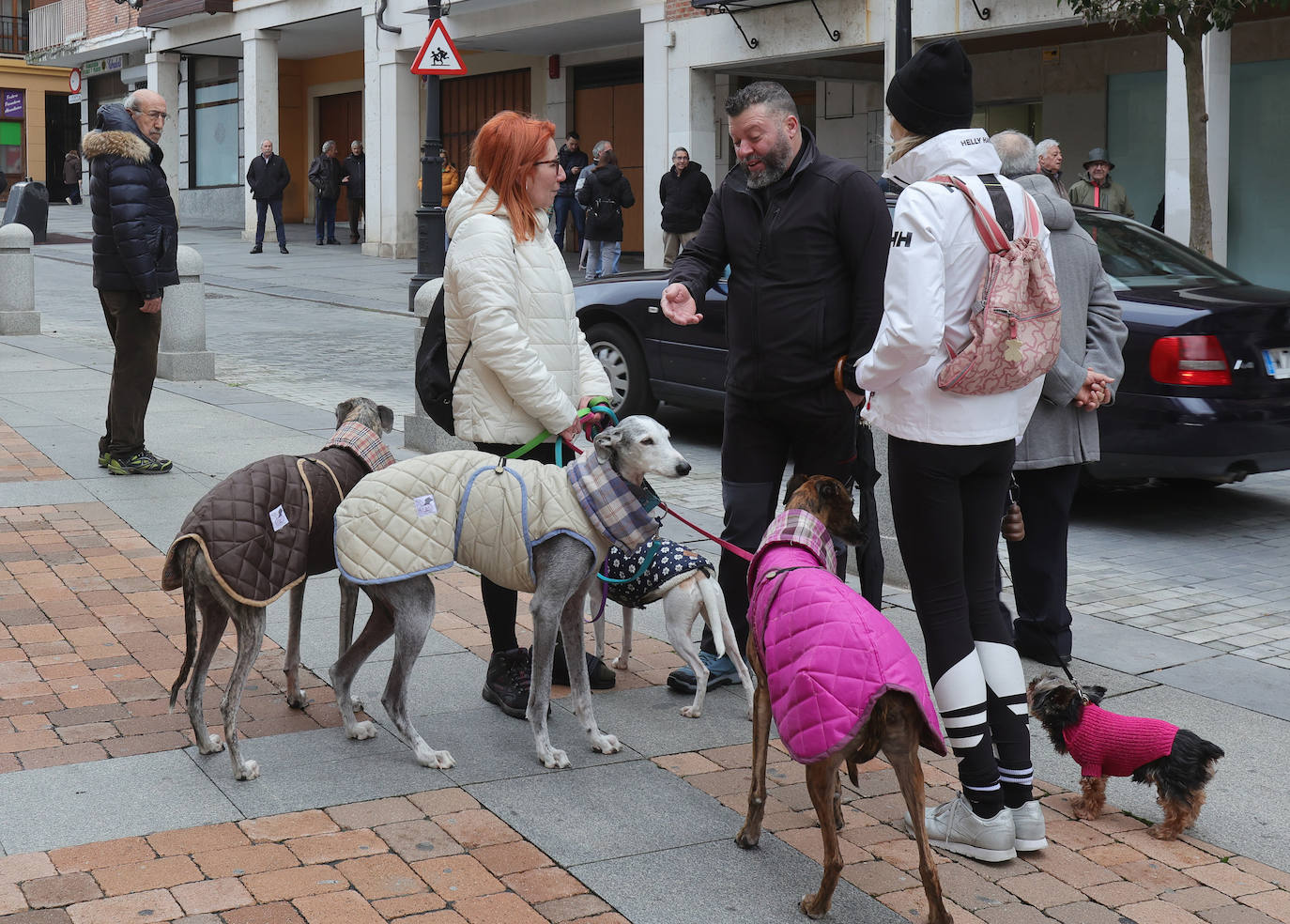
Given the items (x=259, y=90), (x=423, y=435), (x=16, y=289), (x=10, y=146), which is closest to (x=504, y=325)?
(x=423, y=435)

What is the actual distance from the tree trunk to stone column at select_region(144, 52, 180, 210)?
29740 millimetres

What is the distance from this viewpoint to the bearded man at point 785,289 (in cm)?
451

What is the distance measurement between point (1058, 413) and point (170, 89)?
36277 millimetres

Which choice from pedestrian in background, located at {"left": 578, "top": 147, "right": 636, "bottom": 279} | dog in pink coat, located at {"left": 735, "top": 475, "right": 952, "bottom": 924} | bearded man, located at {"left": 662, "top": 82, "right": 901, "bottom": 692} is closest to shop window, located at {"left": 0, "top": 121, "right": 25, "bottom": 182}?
pedestrian in background, located at {"left": 578, "top": 147, "right": 636, "bottom": 279}

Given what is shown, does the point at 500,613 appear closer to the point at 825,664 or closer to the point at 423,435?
the point at 825,664

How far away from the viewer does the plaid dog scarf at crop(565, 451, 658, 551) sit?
4207mm

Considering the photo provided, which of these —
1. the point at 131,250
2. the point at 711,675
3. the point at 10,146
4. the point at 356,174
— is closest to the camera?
the point at 711,675

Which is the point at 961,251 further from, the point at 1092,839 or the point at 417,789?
the point at 417,789

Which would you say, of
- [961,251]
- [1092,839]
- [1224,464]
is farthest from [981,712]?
[1224,464]

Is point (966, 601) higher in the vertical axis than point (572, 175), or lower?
lower

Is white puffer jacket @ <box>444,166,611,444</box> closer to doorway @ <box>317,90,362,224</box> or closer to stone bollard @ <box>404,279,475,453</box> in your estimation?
stone bollard @ <box>404,279,475,453</box>

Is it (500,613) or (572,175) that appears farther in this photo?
(572,175)

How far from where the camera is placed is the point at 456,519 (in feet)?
13.7

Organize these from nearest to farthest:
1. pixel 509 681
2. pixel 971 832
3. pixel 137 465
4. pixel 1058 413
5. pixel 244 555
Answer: pixel 971 832
pixel 244 555
pixel 509 681
pixel 1058 413
pixel 137 465
